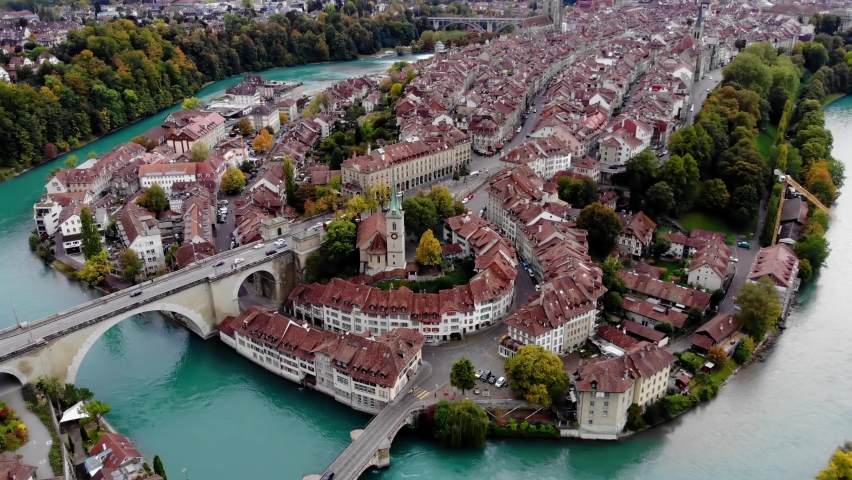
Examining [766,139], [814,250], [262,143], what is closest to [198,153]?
[262,143]

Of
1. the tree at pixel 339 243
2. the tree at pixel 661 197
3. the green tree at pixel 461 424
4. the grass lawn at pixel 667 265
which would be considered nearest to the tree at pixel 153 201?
the tree at pixel 339 243

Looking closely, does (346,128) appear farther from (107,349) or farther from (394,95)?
(107,349)

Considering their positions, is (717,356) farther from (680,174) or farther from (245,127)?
(245,127)

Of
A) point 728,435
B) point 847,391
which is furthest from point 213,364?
point 847,391

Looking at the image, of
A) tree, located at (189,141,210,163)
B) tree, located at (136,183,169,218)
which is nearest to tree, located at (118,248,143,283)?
tree, located at (136,183,169,218)

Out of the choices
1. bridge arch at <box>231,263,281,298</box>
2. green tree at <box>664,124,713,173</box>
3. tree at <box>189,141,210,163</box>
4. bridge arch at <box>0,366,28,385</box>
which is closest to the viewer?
bridge arch at <box>0,366,28,385</box>

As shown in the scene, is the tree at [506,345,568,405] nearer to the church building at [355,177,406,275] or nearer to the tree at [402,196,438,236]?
the church building at [355,177,406,275]
